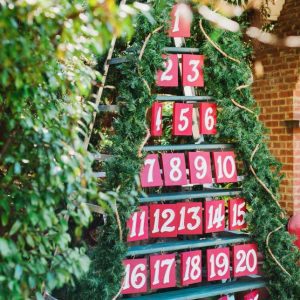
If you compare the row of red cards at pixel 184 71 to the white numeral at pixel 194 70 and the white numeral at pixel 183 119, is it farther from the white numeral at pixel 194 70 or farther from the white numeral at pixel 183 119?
the white numeral at pixel 183 119

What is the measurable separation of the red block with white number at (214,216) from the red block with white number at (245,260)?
0.24 meters

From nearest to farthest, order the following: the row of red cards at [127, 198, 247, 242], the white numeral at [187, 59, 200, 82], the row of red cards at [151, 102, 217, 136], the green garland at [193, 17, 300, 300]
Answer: the row of red cards at [127, 198, 247, 242], the row of red cards at [151, 102, 217, 136], the white numeral at [187, 59, 200, 82], the green garland at [193, 17, 300, 300]

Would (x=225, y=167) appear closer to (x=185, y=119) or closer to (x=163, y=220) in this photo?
(x=185, y=119)

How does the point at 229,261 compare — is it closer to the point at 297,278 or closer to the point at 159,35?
the point at 297,278

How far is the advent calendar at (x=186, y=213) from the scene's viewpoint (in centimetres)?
405

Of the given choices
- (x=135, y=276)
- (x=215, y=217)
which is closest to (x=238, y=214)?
(x=215, y=217)

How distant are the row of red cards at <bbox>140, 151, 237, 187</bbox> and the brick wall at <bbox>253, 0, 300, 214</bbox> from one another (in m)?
1.47

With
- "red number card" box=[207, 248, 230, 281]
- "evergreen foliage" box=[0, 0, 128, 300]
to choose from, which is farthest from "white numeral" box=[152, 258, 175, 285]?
"evergreen foliage" box=[0, 0, 128, 300]

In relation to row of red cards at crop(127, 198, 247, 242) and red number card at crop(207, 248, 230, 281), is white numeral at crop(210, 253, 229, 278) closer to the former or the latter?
red number card at crop(207, 248, 230, 281)

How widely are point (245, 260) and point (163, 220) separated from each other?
2.80 feet

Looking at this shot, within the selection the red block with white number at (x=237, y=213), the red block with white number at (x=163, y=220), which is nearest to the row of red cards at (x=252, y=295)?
the red block with white number at (x=237, y=213)

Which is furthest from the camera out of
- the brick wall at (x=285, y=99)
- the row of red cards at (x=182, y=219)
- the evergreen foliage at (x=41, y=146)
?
the brick wall at (x=285, y=99)

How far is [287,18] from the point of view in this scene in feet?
19.6

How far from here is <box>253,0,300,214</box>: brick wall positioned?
569 cm
